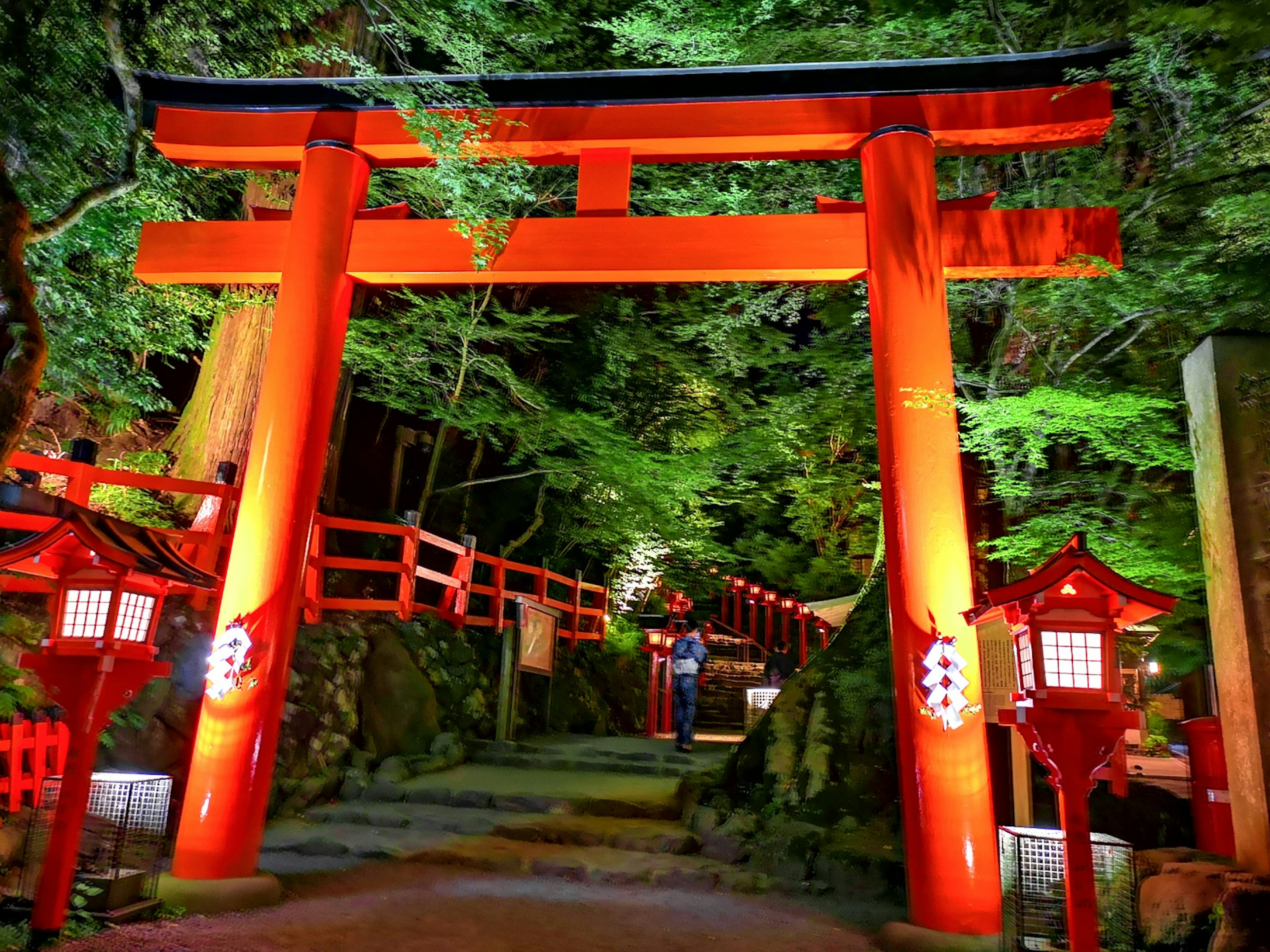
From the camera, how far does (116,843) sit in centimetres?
512

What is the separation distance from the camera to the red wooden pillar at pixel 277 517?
5.88 metres

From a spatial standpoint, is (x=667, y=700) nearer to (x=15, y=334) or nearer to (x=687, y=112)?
(x=687, y=112)

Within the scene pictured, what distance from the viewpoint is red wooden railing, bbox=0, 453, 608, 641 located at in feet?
23.1

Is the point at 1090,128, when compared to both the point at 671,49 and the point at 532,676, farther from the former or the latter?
the point at 532,676

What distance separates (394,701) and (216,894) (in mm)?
5543

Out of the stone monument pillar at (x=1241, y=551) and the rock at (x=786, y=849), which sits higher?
the stone monument pillar at (x=1241, y=551)

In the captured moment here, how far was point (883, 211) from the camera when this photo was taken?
652 cm

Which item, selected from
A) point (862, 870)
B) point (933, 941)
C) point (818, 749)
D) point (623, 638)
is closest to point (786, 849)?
point (862, 870)

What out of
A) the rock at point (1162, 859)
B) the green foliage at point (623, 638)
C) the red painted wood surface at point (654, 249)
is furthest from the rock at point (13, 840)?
the green foliage at point (623, 638)

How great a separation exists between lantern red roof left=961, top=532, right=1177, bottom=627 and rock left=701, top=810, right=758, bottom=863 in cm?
430

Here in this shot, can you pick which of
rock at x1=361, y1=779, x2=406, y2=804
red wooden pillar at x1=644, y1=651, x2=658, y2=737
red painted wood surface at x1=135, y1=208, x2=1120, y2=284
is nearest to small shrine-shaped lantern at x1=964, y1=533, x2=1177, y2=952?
red painted wood surface at x1=135, y1=208, x2=1120, y2=284

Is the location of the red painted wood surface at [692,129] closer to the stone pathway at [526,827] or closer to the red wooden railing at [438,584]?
the red wooden railing at [438,584]

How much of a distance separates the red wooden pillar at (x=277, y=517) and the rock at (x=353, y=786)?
3.14 meters

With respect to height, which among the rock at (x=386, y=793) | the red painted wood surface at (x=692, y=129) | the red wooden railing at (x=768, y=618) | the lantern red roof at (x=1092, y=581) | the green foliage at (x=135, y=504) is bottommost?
the rock at (x=386, y=793)
